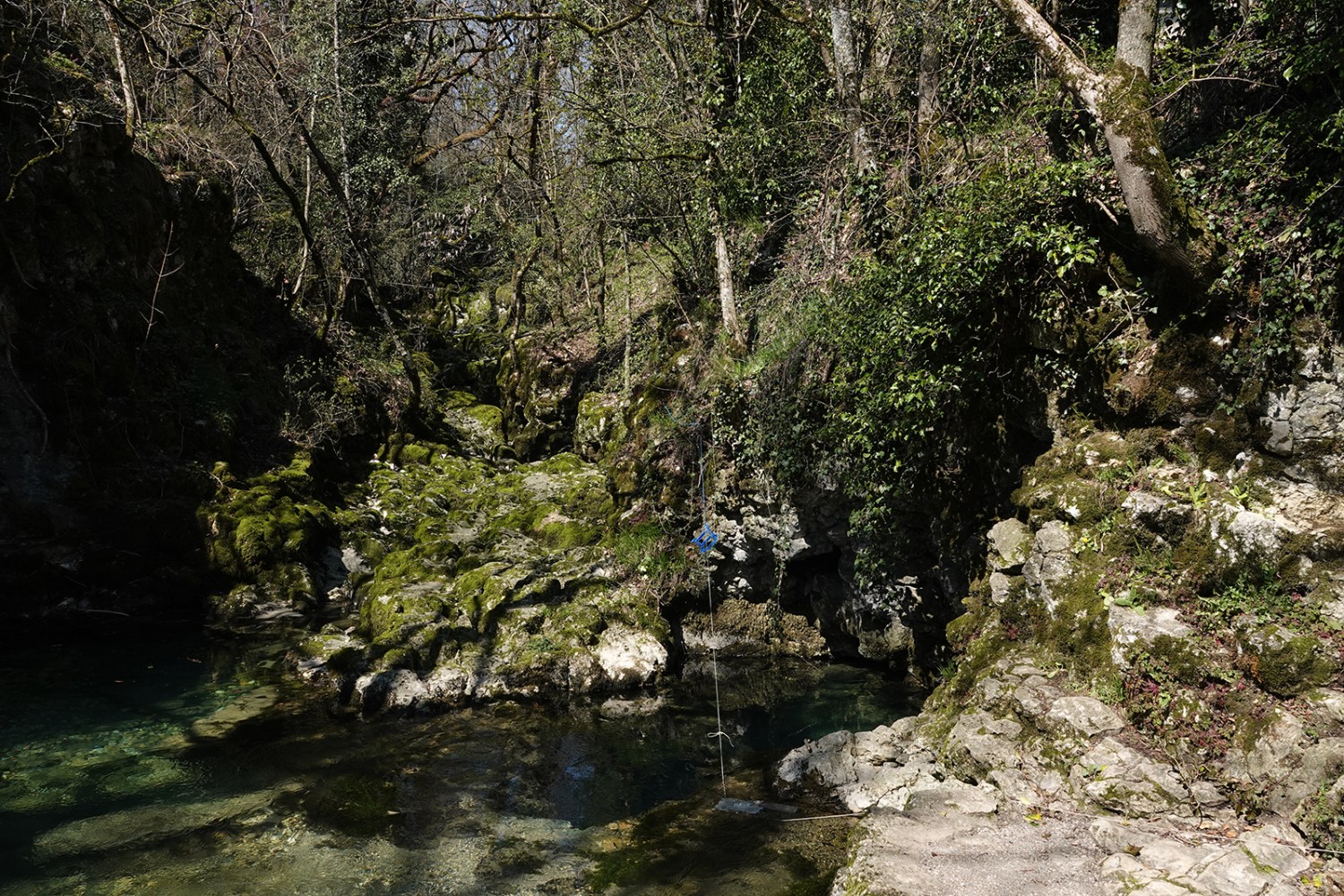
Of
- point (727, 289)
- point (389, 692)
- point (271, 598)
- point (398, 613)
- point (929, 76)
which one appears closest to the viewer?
point (389, 692)

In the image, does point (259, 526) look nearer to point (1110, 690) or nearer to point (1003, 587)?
point (1003, 587)

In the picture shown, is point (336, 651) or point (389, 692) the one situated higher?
point (336, 651)

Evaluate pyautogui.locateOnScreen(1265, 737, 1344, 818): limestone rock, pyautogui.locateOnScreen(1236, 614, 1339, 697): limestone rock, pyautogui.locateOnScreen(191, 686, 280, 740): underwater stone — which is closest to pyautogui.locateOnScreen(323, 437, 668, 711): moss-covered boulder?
pyautogui.locateOnScreen(191, 686, 280, 740): underwater stone

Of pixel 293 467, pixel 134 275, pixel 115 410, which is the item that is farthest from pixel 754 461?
pixel 134 275

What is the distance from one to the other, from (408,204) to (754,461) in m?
17.5

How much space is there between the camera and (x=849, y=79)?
374 inches

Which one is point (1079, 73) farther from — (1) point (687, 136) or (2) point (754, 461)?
(1) point (687, 136)

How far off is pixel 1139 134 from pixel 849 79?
4.37 metres

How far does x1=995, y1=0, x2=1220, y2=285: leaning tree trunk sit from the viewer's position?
587 cm

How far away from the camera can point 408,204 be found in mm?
23578

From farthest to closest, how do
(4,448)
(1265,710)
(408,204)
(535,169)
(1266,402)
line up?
(408,204)
(535,169)
(4,448)
(1266,402)
(1265,710)

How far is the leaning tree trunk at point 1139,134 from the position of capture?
5.87 m

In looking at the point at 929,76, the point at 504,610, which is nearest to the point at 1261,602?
the point at 929,76

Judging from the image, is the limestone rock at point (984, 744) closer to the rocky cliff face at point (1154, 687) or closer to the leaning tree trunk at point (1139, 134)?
the rocky cliff face at point (1154, 687)
